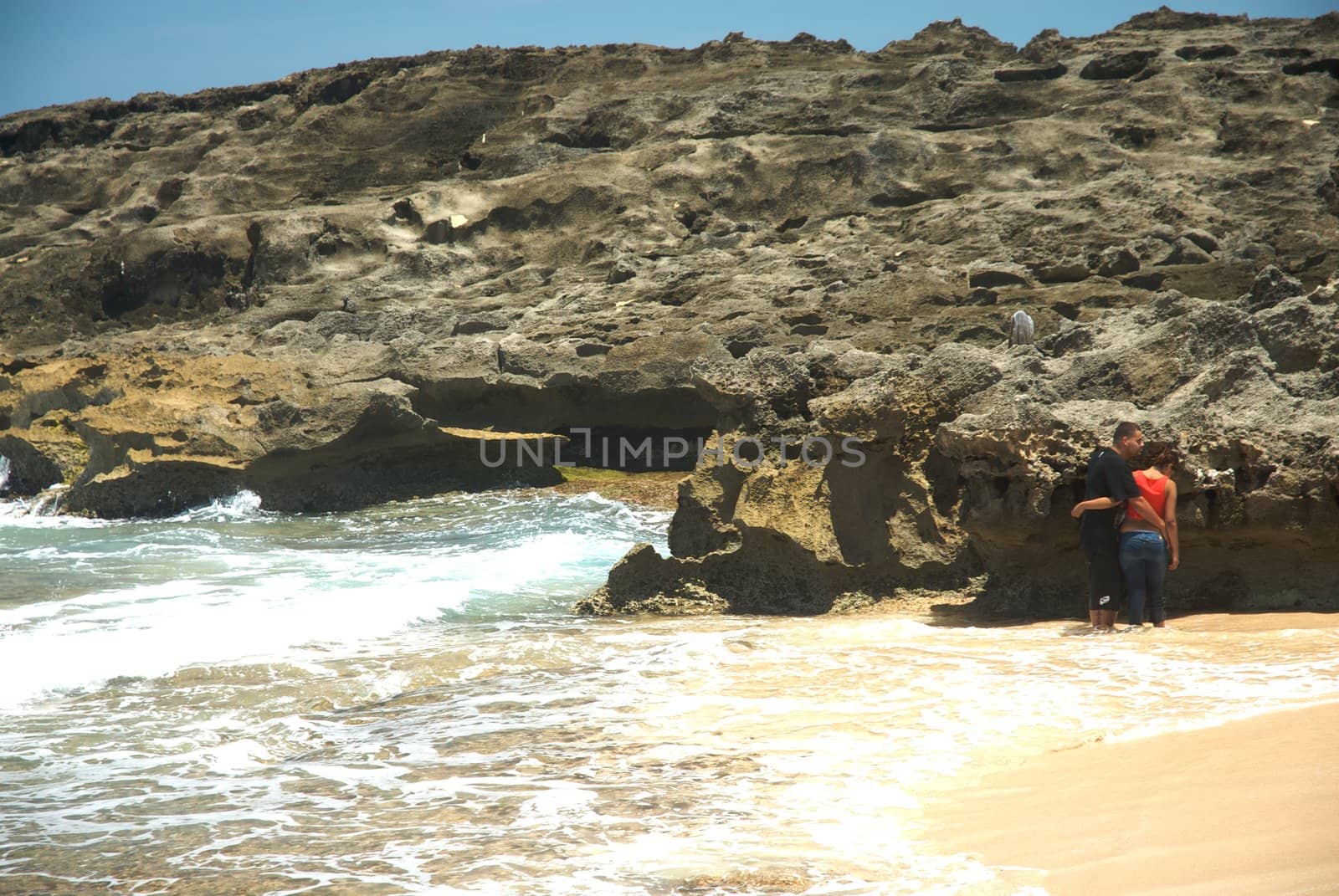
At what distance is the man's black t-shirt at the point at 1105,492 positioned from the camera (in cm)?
561

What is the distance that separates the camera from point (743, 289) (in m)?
14.4

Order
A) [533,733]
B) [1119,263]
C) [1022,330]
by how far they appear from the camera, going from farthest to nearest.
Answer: [1119,263] < [1022,330] < [533,733]

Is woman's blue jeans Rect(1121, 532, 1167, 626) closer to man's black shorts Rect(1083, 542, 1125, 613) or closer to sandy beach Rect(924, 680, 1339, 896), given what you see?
man's black shorts Rect(1083, 542, 1125, 613)

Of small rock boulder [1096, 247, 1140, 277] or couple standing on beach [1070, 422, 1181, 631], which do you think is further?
small rock boulder [1096, 247, 1140, 277]

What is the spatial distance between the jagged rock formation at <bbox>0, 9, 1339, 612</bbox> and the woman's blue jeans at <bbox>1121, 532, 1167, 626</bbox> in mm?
477

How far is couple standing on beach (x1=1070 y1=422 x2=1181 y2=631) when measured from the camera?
5590 mm

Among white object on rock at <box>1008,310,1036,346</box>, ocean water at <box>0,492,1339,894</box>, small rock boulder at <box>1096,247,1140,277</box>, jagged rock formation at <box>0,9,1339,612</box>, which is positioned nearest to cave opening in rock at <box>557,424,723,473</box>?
jagged rock formation at <box>0,9,1339,612</box>

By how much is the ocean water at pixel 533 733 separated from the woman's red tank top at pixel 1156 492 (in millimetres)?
624

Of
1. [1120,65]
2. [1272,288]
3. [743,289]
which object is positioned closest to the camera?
[1272,288]

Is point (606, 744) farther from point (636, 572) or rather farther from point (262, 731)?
point (636, 572)

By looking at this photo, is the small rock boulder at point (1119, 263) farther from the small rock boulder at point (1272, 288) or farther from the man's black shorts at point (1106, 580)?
the man's black shorts at point (1106, 580)

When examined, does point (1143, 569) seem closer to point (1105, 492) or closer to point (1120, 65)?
point (1105, 492)

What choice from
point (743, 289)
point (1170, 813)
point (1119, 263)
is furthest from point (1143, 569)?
point (743, 289)

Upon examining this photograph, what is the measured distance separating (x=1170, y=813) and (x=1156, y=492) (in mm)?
2827
